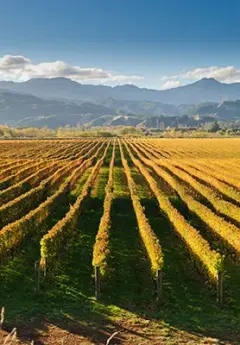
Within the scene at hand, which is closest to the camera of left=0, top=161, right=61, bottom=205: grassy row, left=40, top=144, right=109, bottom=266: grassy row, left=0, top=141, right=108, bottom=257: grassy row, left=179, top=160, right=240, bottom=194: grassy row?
left=40, top=144, right=109, bottom=266: grassy row

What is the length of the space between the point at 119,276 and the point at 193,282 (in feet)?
10.6

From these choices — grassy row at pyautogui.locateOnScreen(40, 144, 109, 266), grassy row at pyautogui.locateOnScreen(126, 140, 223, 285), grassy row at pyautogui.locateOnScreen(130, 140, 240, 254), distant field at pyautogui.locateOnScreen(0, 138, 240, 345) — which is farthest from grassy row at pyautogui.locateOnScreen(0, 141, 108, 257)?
grassy row at pyautogui.locateOnScreen(130, 140, 240, 254)

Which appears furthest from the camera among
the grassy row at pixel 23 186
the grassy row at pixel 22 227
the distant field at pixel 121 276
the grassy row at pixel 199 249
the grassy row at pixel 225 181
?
the grassy row at pixel 225 181

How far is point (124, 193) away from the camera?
38.8m

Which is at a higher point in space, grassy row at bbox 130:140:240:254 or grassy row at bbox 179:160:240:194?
grassy row at bbox 179:160:240:194

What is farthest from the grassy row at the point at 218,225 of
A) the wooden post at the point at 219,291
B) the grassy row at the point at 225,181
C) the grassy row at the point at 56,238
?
the grassy row at the point at 56,238

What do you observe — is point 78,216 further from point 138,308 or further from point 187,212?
point 138,308

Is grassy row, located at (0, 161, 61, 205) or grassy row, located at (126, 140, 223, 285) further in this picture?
grassy row, located at (0, 161, 61, 205)

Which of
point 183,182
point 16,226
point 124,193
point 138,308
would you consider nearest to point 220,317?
point 138,308

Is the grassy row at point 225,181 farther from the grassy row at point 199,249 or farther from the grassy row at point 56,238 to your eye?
the grassy row at point 56,238

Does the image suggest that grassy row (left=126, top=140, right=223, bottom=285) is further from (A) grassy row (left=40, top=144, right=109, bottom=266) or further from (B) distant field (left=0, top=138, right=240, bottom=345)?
(A) grassy row (left=40, top=144, right=109, bottom=266)

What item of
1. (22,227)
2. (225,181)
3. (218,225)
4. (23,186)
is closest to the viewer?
(22,227)

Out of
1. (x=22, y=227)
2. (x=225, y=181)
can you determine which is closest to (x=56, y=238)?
(x=22, y=227)

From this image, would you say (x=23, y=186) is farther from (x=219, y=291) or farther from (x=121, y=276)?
(x=219, y=291)
